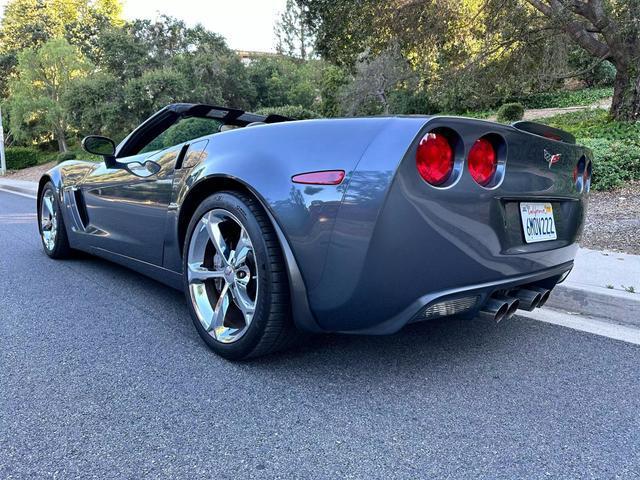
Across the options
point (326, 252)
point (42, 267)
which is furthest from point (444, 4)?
point (326, 252)

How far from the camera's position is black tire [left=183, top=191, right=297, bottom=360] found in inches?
85.7

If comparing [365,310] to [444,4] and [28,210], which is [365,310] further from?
[444,4]

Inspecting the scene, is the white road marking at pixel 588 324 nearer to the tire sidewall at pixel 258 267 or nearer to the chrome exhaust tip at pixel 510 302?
the chrome exhaust tip at pixel 510 302

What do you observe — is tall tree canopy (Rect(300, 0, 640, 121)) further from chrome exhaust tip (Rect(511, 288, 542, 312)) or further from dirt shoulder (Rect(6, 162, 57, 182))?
dirt shoulder (Rect(6, 162, 57, 182))

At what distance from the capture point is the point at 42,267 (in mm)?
4605

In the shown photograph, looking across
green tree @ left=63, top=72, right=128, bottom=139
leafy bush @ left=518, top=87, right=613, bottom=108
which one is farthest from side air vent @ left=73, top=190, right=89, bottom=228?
leafy bush @ left=518, top=87, right=613, bottom=108

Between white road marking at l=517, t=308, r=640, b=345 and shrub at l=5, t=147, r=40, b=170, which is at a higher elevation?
white road marking at l=517, t=308, r=640, b=345

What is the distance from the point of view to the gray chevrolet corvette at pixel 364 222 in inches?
76.0

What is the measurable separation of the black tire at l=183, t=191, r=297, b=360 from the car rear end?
238mm

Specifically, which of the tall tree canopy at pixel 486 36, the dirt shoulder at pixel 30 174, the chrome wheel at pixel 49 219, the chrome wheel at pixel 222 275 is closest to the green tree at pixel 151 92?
the dirt shoulder at pixel 30 174

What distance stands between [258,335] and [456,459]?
3.17 ft

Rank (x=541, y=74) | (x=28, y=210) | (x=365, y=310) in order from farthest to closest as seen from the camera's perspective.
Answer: (x=541, y=74), (x=28, y=210), (x=365, y=310)

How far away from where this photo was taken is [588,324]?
3.09 m

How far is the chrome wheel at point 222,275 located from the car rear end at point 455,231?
0.49m
